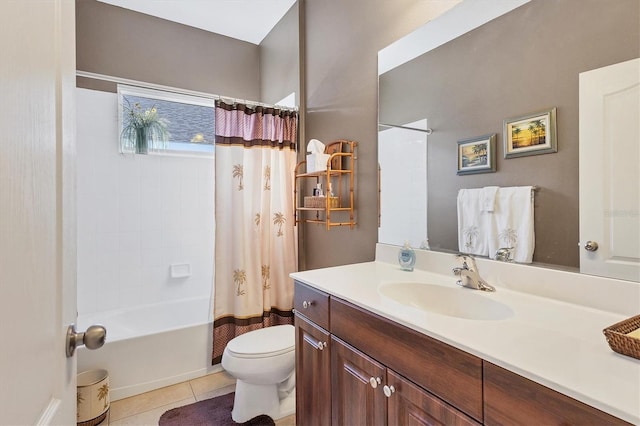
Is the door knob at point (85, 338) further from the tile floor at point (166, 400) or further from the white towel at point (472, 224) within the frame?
the tile floor at point (166, 400)

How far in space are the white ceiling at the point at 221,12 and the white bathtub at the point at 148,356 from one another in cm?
247

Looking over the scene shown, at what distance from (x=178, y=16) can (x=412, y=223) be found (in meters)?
2.65

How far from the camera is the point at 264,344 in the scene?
70.1 inches

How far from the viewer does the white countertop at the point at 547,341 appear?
0.55m

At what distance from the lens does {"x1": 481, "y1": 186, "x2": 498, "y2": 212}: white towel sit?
1241 mm

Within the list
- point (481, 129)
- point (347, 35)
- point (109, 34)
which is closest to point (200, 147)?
point (109, 34)

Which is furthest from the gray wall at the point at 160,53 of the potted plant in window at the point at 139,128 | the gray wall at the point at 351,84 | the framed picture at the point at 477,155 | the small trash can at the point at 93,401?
the framed picture at the point at 477,155

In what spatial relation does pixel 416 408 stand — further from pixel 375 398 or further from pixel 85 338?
pixel 85 338

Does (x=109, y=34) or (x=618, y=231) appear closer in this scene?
(x=618, y=231)

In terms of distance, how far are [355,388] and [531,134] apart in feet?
3.56

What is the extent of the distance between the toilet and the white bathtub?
523 mm

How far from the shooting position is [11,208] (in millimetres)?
408

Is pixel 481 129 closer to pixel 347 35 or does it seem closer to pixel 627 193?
pixel 627 193

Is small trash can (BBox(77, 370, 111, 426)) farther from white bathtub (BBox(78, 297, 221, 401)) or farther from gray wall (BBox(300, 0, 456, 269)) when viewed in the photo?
gray wall (BBox(300, 0, 456, 269))
